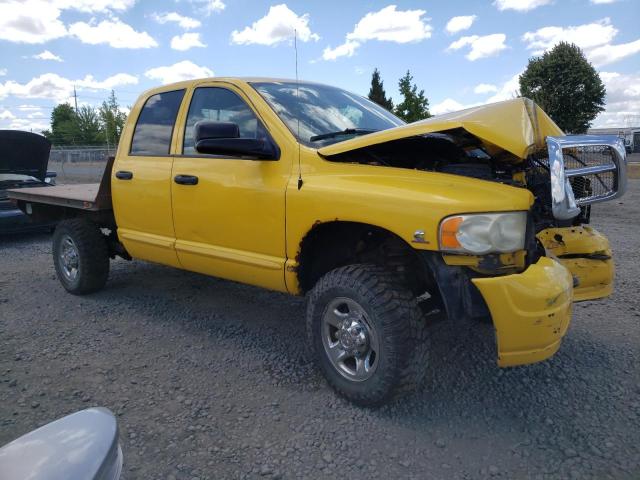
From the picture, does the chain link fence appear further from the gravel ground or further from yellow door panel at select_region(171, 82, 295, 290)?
yellow door panel at select_region(171, 82, 295, 290)

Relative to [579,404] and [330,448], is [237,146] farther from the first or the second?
[579,404]

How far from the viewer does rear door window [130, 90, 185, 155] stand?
4090 millimetres

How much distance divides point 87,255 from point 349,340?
10.2ft

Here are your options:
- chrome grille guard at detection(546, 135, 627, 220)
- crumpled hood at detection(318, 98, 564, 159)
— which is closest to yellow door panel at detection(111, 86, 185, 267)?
crumpled hood at detection(318, 98, 564, 159)

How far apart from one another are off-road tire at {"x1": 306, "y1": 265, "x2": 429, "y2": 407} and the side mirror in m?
0.94

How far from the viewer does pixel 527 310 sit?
2334mm

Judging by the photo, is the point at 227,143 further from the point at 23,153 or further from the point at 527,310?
the point at 23,153

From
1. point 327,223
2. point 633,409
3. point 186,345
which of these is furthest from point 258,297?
point 633,409

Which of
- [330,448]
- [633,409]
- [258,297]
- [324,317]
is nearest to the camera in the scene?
[330,448]

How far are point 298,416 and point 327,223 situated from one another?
1.11m

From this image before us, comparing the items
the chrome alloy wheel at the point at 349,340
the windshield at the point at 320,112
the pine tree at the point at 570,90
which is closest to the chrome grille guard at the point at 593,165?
the chrome alloy wheel at the point at 349,340

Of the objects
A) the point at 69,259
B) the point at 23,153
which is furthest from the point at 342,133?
the point at 23,153

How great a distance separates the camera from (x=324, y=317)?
9.73 ft

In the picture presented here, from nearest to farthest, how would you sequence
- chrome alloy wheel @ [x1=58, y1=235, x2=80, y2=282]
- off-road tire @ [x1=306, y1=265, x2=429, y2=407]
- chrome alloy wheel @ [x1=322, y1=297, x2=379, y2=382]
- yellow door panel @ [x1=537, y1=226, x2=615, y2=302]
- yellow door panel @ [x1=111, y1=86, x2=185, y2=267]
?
off-road tire @ [x1=306, y1=265, x2=429, y2=407] → chrome alloy wheel @ [x1=322, y1=297, x2=379, y2=382] → yellow door panel @ [x1=537, y1=226, x2=615, y2=302] → yellow door panel @ [x1=111, y1=86, x2=185, y2=267] → chrome alloy wheel @ [x1=58, y1=235, x2=80, y2=282]
